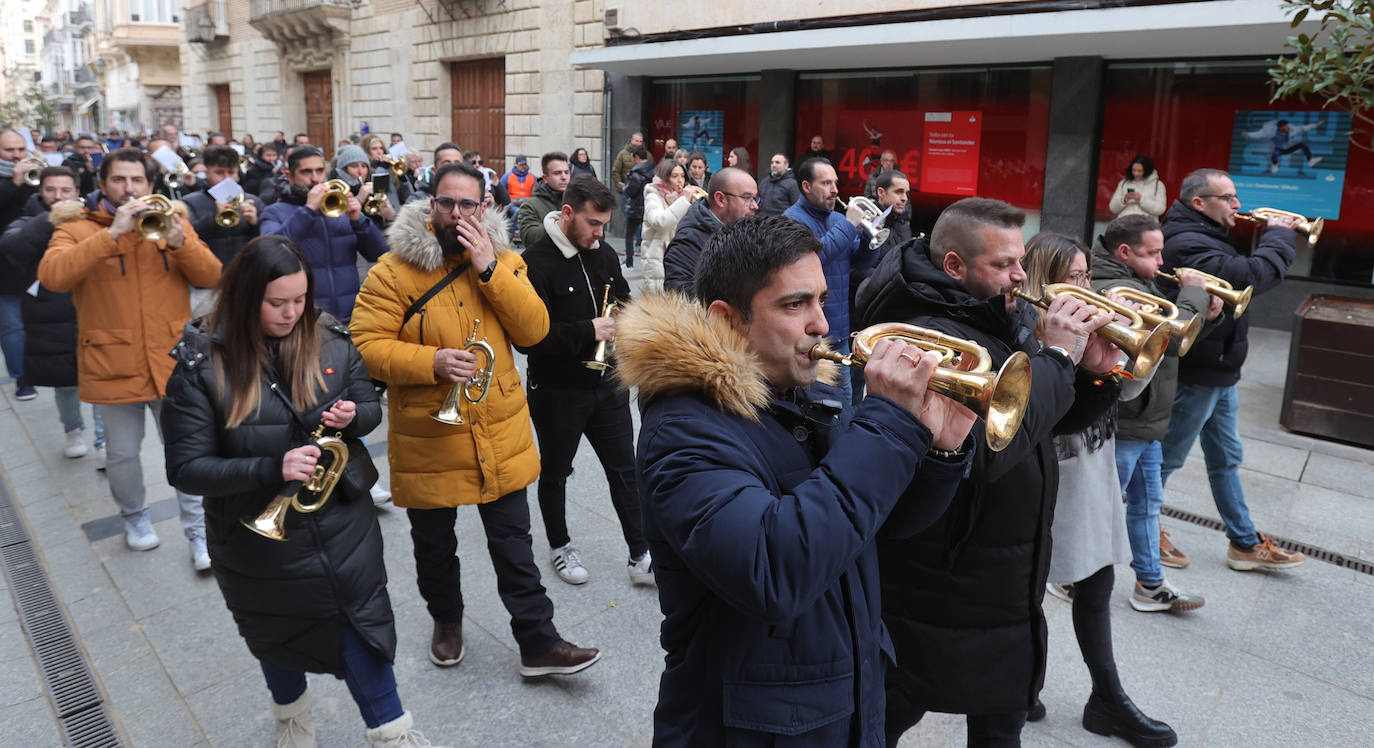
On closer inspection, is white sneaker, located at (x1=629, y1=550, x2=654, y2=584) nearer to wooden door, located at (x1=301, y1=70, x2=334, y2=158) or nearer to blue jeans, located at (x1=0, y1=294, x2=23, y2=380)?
blue jeans, located at (x1=0, y1=294, x2=23, y2=380)

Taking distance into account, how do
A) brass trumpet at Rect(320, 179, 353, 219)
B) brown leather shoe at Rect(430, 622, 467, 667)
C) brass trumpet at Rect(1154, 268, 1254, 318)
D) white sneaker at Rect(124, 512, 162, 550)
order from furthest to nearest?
brass trumpet at Rect(320, 179, 353, 219) < white sneaker at Rect(124, 512, 162, 550) < brass trumpet at Rect(1154, 268, 1254, 318) < brown leather shoe at Rect(430, 622, 467, 667)

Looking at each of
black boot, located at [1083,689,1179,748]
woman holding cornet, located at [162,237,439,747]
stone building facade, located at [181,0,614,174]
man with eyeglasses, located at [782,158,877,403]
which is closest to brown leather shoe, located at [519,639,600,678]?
woman holding cornet, located at [162,237,439,747]

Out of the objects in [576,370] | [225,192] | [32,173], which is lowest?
[576,370]

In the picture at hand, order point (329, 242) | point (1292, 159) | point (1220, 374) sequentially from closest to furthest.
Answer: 1. point (1220, 374)
2. point (329, 242)
3. point (1292, 159)

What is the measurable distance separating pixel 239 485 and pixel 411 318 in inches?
42.2

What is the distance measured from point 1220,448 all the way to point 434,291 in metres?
3.98

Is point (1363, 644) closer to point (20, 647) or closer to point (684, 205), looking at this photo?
point (684, 205)

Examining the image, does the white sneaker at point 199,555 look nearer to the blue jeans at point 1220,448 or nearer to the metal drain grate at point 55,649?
the metal drain grate at point 55,649

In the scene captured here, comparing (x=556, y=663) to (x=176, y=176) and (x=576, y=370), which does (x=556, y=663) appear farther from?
(x=176, y=176)

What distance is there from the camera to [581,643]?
389 centimetres

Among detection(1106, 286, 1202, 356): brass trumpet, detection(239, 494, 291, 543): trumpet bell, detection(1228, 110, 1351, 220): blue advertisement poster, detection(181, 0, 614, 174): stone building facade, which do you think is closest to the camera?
detection(239, 494, 291, 543): trumpet bell

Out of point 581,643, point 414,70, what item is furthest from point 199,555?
point 414,70

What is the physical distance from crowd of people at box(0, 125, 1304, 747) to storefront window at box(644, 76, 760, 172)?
395 inches

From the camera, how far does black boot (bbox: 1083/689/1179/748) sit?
321 centimetres
